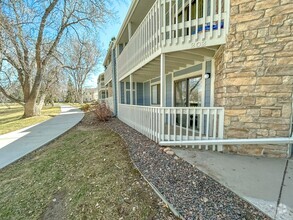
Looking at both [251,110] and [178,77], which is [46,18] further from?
[251,110]

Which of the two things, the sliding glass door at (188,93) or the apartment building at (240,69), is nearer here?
the apartment building at (240,69)

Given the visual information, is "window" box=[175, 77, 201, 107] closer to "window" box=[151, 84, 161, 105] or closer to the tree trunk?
"window" box=[151, 84, 161, 105]

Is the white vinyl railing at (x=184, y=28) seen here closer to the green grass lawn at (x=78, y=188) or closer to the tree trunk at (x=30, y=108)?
the green grass lawn at (x=78, y=188)

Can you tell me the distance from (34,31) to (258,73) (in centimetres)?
1218

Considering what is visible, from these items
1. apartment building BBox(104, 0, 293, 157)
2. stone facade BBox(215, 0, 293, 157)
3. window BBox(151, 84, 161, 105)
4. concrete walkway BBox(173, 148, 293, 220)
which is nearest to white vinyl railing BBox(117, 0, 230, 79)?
apartment building BBox(104, 0, 293, 157)

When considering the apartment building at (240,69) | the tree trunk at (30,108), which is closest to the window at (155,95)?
the apartment building at (240,69)

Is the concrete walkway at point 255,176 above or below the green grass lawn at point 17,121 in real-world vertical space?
above

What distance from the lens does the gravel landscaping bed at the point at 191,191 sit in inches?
87.0

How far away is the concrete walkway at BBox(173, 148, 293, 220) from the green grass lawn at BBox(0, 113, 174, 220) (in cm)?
125

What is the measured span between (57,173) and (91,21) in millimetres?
11429

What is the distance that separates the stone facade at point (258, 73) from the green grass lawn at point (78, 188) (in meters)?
Answer: 2.69

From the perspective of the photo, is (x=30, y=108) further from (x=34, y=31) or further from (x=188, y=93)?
(x=188, y=93)

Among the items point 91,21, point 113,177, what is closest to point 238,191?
point 113,177

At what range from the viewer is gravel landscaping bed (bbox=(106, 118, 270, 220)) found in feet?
7.25
